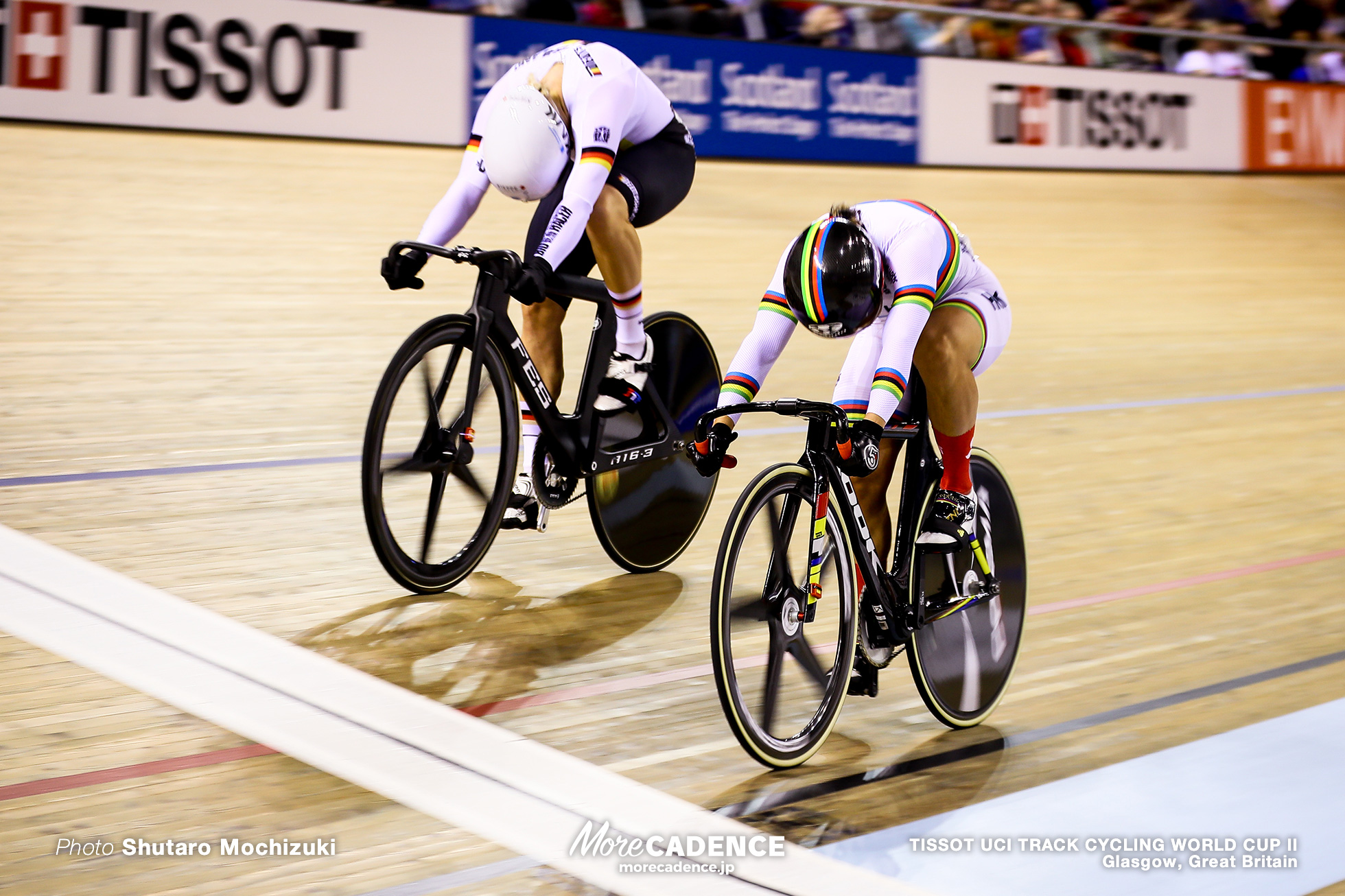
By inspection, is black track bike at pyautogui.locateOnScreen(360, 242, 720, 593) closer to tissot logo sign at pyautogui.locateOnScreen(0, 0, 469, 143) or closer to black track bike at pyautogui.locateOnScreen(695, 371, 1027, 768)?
black track bike at pyautogui.locateOnScreen(695, 371, 1027, 768)

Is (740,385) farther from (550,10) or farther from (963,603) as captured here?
(550,10)

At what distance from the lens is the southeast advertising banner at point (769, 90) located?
10281mm

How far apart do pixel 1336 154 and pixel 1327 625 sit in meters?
13.9

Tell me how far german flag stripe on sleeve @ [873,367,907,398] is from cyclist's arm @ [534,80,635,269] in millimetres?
1110

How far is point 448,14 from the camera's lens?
964cm

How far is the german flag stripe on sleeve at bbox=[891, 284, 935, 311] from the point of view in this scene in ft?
8.07

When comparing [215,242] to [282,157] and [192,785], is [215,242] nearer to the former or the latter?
[282,157]

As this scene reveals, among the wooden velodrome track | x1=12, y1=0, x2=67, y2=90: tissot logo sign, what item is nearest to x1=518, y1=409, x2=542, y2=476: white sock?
the wooden velodrome track

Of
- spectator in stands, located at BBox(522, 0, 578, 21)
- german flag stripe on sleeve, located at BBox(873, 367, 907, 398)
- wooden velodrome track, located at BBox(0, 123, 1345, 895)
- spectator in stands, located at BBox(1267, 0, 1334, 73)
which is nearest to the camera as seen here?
wooden velodrome track, located at BBox(0, 123, 1345, 895)

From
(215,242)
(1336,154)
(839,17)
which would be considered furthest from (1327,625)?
(1336,154)

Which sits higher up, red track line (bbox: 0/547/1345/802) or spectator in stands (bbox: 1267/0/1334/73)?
spectator in stands (bbox: 1267/0/1334/73)

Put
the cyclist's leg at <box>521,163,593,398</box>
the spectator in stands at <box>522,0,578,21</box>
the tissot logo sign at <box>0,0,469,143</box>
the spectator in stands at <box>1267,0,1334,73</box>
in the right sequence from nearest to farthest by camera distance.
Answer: the cyclist's leg at <box>521,163,593,398</box>
the tissot logo sign at <box>0,0,469,143</box>
the spectator in stands at <box>522,0,578,21</box>
the spectator in stands at <box>1267,0,1334,73</box>

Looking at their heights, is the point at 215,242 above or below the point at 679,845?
above

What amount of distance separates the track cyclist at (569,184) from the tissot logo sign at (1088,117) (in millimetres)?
9947
